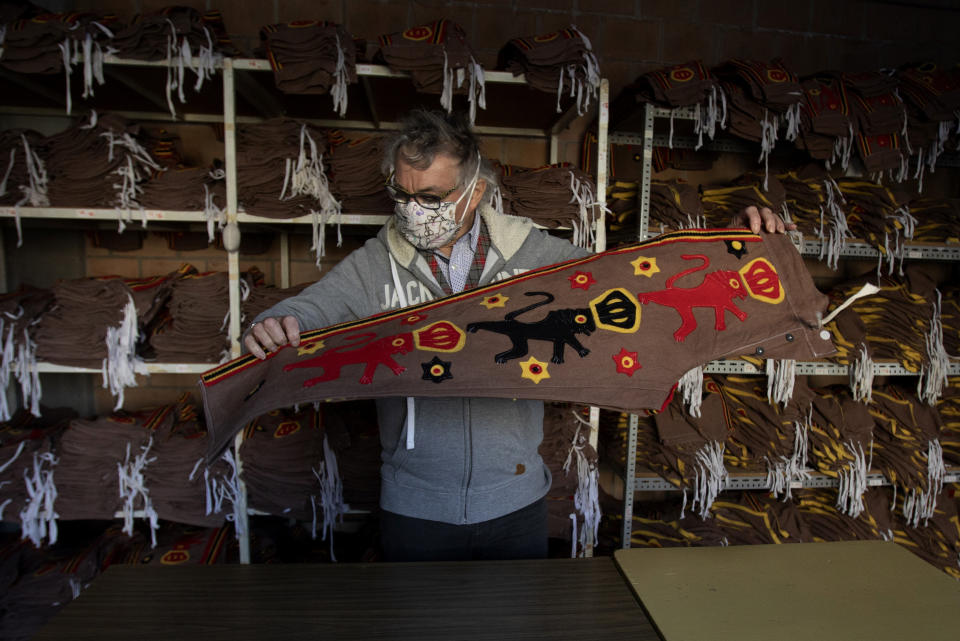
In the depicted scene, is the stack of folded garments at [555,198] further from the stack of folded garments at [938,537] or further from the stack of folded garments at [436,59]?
the stack of folded garments at [938,537]

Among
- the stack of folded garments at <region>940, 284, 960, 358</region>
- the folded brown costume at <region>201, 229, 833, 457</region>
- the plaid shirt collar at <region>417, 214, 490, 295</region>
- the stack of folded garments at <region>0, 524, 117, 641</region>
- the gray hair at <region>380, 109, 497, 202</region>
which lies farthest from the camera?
the stack of folded garments at <region>940, 284, 960, 358</region>

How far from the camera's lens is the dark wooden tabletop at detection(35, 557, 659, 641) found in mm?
780

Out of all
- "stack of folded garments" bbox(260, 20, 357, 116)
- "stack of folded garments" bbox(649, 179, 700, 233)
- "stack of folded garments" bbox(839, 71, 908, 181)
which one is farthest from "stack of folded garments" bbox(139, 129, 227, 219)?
"stack of folded garments" bbox(839, 71, 908, 181)

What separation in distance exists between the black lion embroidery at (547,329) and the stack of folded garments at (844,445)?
1.70m

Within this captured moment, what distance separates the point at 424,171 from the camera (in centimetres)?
130

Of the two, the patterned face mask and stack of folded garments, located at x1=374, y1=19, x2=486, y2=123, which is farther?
stack of folded garments, located at x1=374, y1=19, x2=486, y2=123

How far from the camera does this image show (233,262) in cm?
189

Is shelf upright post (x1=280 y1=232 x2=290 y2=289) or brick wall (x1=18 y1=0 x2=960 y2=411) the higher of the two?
brick wall (x1=18 y1=0 x2=960 y2=411)

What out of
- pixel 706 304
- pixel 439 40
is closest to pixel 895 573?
pixel 706 304

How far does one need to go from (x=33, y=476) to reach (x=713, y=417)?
8.86ft

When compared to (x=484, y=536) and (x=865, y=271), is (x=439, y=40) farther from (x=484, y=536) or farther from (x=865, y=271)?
(x=865, y=271)

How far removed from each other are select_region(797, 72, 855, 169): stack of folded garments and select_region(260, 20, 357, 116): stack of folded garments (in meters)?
1.82

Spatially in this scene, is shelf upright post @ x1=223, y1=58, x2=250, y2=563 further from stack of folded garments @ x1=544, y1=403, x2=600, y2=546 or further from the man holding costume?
stack of folded garments @ x1=544, y1=403, x2=600, y2=546

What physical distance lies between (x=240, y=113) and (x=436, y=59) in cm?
107
